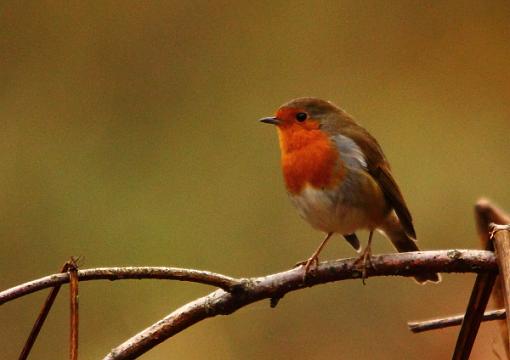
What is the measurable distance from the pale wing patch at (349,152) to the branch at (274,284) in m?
1.45

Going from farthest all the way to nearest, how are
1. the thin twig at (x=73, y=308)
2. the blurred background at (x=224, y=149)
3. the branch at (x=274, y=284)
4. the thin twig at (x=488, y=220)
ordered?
the blurred background at (x=224, y=149), the thin twig at (x=488, y=220), the branch at (x=274, y=284), the thin twig at (x=73, y=308)

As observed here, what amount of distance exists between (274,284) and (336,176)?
1567 millimetres

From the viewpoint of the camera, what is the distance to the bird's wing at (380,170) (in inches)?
113

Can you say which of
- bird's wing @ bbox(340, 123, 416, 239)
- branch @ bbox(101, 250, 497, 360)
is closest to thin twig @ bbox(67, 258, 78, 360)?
branch @ bbox(101, 250, 497, 360)

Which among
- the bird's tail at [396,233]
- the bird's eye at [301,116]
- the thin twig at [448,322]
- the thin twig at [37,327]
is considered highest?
the bird's eye at [301,116]

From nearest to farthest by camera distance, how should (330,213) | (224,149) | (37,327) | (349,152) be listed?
(37,327) < (330,213) < (349,152) < (224,149)

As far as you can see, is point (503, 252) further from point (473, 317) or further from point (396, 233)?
point (396, 233)

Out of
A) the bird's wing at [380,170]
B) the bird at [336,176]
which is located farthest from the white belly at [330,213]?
the bird's wing at [380,170]

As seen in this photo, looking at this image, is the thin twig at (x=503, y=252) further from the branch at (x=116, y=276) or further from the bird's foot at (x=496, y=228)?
the branch at (x=116, y=276)

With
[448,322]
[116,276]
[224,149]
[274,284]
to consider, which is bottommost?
[448,322]

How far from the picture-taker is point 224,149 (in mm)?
5203

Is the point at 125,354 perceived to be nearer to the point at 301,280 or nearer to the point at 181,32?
the point at 301,280

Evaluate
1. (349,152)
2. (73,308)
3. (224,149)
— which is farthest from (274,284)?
(224,149)

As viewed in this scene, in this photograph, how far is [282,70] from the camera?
5844mm
